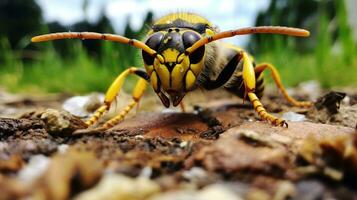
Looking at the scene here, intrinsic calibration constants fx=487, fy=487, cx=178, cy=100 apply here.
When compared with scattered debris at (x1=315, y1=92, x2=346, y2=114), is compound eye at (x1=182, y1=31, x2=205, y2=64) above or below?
above

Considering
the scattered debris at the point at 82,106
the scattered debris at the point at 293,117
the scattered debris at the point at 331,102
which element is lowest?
the scattered debris at the point at 82,106

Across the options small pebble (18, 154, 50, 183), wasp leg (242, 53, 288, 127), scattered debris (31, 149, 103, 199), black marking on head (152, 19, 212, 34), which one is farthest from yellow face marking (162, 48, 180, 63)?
scattered debris (31, 149, 103, 199)

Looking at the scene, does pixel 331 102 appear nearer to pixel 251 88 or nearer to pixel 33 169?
pixel 251 88

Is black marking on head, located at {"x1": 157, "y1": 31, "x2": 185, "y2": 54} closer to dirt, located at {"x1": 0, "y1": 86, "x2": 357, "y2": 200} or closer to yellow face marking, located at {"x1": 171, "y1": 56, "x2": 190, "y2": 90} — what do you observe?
yellow face marking, located at {"x1": 171, "y1": 56, "x2": 190, "y2": 90}

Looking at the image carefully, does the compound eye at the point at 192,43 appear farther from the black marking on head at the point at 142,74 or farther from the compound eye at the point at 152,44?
the black marking on head at the point at 142,74

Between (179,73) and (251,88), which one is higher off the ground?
(179,73)

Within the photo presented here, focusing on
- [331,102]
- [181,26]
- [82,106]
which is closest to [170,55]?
[181,26]

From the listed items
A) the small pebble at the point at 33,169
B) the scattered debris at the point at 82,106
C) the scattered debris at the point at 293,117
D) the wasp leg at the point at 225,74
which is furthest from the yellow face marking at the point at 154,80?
the small pebble at the point at 33,169
